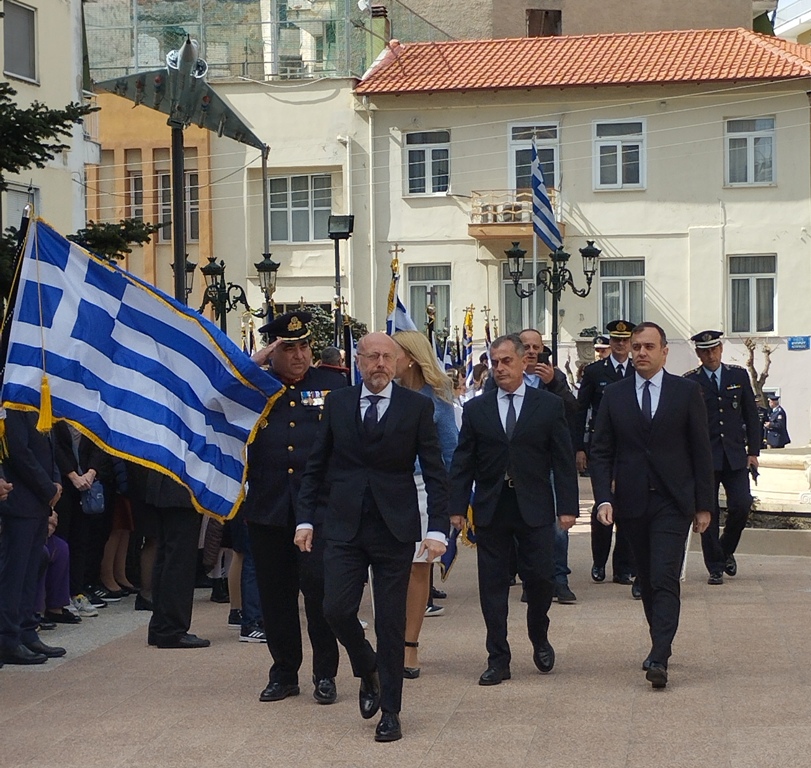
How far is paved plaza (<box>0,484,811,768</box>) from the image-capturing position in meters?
7.06

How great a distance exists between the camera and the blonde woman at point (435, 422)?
9.09m

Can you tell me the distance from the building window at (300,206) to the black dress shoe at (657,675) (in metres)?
34.9

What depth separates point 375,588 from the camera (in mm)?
7680

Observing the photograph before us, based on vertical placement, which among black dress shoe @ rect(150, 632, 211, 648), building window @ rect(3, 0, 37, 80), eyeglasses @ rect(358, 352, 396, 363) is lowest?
black dress shoe @ rect(150, 632, 211, 648)

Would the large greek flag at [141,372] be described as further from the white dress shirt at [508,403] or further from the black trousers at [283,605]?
the white dress shirt at [508,403]

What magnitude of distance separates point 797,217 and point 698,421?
108 ft

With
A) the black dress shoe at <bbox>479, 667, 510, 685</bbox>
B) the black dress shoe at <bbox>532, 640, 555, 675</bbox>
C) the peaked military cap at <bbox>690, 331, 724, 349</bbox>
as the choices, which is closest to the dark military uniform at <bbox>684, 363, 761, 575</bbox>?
the peaked military cap at <bbox>690, 331, 724, 349</bbox>

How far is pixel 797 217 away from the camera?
4056 centimetres

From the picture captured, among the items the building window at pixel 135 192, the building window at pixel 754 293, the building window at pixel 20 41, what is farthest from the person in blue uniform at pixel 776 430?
the building window at pixel 135 192

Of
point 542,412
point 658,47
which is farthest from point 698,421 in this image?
point 658,47

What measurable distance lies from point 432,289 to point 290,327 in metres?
33.5

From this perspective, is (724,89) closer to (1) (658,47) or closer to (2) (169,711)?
(1) (658,47)

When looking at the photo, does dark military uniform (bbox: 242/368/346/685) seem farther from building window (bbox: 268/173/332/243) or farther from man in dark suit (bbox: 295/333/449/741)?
building window (bbox: 268/173/332/243)

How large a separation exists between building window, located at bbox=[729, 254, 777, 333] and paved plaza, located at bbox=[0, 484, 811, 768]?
3011 centimetres
